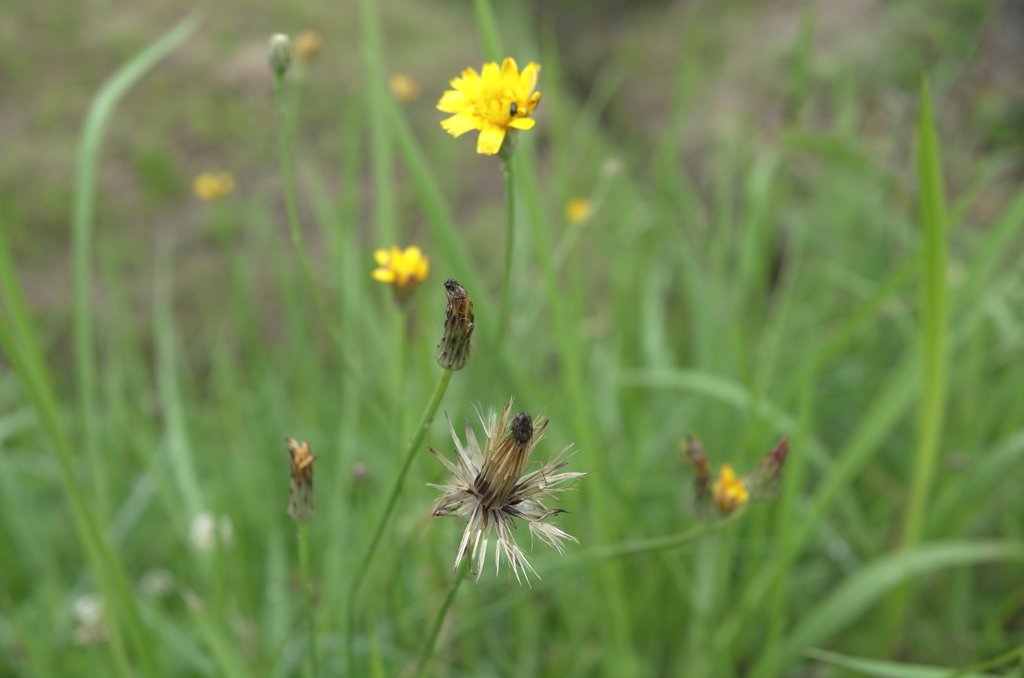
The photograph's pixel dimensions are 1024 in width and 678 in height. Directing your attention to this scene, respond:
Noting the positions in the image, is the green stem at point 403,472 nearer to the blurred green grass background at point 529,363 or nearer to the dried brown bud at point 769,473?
the blurred green grass background at point 529,363

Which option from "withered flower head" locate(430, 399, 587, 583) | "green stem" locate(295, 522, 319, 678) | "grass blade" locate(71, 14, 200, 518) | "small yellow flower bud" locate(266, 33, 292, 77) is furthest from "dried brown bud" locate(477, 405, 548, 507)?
"grass blade" locate(71, 14, 200, 518)

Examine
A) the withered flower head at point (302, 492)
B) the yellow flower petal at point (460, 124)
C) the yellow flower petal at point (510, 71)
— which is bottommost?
the withered flower head at point (302, 492)

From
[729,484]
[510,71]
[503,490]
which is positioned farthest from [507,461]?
[729,484]

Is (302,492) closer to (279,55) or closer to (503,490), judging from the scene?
(503,490)

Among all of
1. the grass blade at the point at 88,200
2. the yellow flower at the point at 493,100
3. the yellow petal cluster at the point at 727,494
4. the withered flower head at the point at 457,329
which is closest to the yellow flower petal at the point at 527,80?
the yellow flower at the point at 493,100

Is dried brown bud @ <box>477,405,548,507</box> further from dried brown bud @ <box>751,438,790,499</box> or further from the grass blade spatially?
the grass blade

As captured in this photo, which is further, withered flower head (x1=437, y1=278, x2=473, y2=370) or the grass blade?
the grass blade

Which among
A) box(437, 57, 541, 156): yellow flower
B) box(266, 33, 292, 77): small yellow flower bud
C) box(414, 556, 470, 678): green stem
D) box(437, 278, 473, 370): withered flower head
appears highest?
box(266, 33, 292, 77): small yellow flower bud
